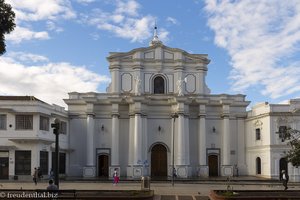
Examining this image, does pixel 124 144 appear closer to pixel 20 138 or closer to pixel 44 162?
pixel 44 162

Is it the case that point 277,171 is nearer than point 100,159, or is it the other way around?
point 277,171

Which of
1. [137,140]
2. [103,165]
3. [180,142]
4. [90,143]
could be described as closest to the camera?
[137,140]

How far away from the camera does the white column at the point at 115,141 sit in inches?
2330

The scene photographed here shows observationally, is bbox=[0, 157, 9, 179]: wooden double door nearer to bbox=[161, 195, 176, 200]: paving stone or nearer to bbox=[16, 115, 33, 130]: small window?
bbox=[16, 115, 33, 130]: small window

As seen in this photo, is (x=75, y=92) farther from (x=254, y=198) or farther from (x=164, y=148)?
(x=254, y=198)

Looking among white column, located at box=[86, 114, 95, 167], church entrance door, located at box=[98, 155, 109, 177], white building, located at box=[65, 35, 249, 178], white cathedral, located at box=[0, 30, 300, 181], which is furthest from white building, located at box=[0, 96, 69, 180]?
church entrance door, located at box=[98, 155, 109, 177]

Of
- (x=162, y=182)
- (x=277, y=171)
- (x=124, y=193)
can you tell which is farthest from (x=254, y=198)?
(x=277, y=171)

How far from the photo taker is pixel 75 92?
62.2 meters

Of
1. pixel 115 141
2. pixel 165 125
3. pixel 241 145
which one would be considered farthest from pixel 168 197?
pixel 241 145

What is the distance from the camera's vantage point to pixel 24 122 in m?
52.7

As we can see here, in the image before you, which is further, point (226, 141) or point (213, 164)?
point (213, 164)

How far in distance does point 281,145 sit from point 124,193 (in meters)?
30.7

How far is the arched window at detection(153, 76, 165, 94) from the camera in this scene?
63.0 m

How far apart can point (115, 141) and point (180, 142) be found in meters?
7.65
